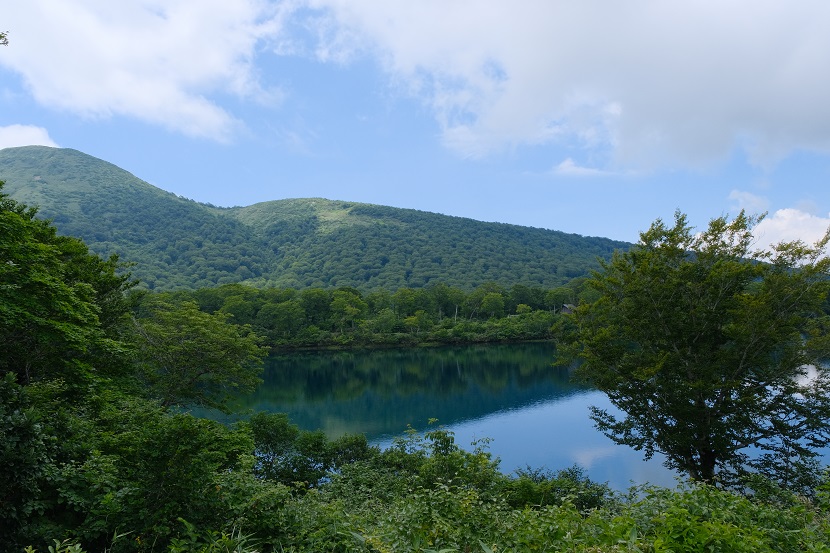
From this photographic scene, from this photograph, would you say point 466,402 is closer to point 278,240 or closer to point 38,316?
point 38,316

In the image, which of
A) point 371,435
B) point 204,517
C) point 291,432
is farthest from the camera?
point 371,435

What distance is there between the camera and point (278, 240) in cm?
13862

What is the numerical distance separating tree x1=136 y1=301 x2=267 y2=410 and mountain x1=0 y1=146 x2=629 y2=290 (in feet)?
261

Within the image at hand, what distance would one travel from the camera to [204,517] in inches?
189

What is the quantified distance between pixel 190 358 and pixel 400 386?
886 inches

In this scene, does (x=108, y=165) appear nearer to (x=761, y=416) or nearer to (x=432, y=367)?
(x=432, y=367)

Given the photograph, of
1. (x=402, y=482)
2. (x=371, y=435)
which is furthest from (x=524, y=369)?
(x=402, y=482)

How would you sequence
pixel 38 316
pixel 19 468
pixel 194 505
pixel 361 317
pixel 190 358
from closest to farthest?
1. pixel 19 468
2. pixel 194 505
3. pixel 38 316
4. pixel 190 358
5. pixel 361 317

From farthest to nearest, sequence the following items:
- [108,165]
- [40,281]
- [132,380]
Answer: [108,165] → [132,380] → [40,281]

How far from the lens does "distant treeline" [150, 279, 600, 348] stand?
61125 mm

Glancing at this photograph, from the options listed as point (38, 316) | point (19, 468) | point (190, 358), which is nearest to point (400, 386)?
point (190, 358)

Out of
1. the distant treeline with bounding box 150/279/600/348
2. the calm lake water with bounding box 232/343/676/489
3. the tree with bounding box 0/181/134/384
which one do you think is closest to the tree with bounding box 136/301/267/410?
the tree with bounding box 0/181/134/384

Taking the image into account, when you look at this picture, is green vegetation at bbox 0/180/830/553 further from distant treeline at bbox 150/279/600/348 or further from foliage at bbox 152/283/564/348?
foliage at bbox 152/283/564/348

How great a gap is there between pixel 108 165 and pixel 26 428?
18386 cm
